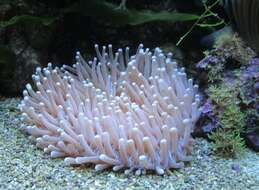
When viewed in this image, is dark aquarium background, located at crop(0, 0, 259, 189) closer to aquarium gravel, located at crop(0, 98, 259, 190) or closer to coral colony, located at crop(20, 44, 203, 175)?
aquarium gravel, located at crop(0, 98, 259, 190)

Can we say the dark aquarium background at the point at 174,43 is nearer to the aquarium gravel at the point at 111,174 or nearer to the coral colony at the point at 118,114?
the aquarium gravel at the point at 111,174

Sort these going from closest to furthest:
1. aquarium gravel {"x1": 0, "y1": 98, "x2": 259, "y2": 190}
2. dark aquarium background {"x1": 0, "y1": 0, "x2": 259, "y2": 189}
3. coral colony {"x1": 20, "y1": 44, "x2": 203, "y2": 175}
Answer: aquarium gravel {"x1": 0, "y1": 98, "x2": 259, "y2": 190}
coral colony {"x1": 20, "y1": 44, "x2": 203, "y2": 175}
dark aquarium background {"x1": 0, "y1": 0, "x2": 259, "y2": 189}

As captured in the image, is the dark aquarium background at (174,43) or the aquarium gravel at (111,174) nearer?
the aquarium gravel at (111,174)

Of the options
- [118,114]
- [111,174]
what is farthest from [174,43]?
[111,174]

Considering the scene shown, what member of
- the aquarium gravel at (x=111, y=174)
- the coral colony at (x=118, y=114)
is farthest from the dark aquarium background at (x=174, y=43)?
the coral colony at (x=118, y=114)

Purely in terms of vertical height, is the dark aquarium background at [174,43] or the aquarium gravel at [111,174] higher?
the dark aquarium background at [174,43]

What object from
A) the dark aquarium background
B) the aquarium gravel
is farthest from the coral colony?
the dark aquarium background

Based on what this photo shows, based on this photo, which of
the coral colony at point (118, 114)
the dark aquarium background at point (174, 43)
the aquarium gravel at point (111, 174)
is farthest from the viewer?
the dark aquarium background at point (174, 43)
